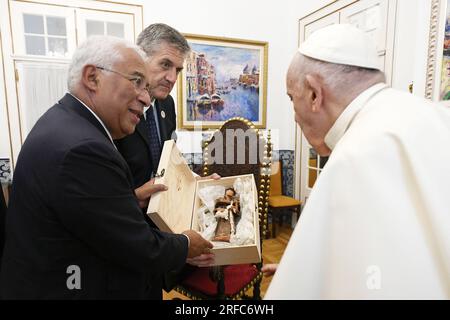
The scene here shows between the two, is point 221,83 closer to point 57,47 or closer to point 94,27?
point 94,27

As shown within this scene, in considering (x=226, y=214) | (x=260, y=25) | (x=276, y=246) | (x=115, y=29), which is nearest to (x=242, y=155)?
(x=226, y=214)

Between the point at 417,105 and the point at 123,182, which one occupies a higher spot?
the point at 417,105

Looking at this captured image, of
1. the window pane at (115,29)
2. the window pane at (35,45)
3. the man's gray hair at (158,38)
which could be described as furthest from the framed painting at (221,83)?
Answer: the man's gray hair at (158,38)

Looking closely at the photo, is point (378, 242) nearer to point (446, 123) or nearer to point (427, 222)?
point (427, 222)

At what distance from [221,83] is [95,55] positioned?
126 inches

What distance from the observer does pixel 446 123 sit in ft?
2.84

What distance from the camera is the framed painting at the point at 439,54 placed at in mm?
2258

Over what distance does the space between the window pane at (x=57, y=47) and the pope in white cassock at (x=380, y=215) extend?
3.62 metres

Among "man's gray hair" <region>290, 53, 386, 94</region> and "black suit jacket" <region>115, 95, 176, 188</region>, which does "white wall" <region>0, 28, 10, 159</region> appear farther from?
"man's gray hair" <region>290, 53, 386, 94</region>

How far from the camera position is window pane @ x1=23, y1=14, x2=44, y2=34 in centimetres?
326

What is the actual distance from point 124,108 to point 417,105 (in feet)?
3.23

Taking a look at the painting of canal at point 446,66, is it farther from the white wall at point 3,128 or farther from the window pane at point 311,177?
the white wall at point 3,128

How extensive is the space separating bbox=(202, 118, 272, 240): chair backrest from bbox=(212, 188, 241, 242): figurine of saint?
0.26 metres

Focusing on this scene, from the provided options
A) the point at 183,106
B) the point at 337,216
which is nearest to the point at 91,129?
the point at 337,216
